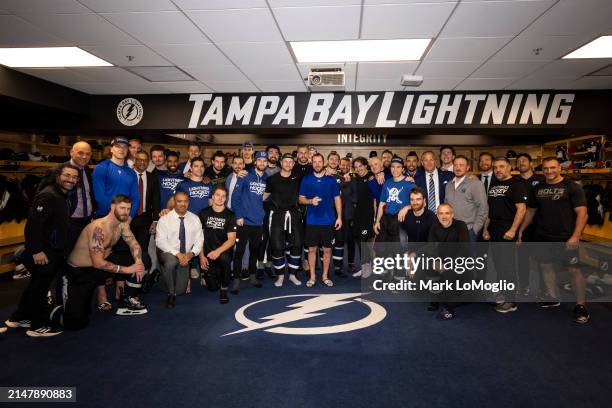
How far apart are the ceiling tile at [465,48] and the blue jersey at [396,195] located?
160 cm

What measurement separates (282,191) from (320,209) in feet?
1.84

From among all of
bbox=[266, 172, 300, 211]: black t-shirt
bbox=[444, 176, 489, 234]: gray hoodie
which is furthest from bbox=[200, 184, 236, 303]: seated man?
bbox=[444, 176, 489, 234]: gray hoodie

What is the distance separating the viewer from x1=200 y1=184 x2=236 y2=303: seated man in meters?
4.18

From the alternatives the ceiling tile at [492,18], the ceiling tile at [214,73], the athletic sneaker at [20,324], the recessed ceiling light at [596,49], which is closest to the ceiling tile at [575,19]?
the ceiling tile at [492,18]

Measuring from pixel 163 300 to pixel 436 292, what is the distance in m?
3.22

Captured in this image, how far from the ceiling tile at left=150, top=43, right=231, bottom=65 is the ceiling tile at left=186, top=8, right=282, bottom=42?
0.35 meters

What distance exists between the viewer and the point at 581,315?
139 inches

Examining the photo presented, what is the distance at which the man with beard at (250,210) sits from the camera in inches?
179

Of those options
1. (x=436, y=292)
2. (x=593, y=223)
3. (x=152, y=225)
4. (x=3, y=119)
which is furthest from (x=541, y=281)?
(x=3, y=119)

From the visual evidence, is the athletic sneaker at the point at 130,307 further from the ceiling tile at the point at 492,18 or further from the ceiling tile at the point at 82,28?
the ceiling tile at the point at 492,18

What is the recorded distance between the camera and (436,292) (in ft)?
13.6

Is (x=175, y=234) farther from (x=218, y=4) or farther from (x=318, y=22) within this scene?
(x=318, y=22)

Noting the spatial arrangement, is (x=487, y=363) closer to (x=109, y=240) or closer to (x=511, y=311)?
(x=511, y=311)

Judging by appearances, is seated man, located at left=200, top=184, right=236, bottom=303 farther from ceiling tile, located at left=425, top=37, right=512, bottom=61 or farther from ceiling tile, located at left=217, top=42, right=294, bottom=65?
ceiling tile, located at left=425, top=37, right=512, bottom=61
